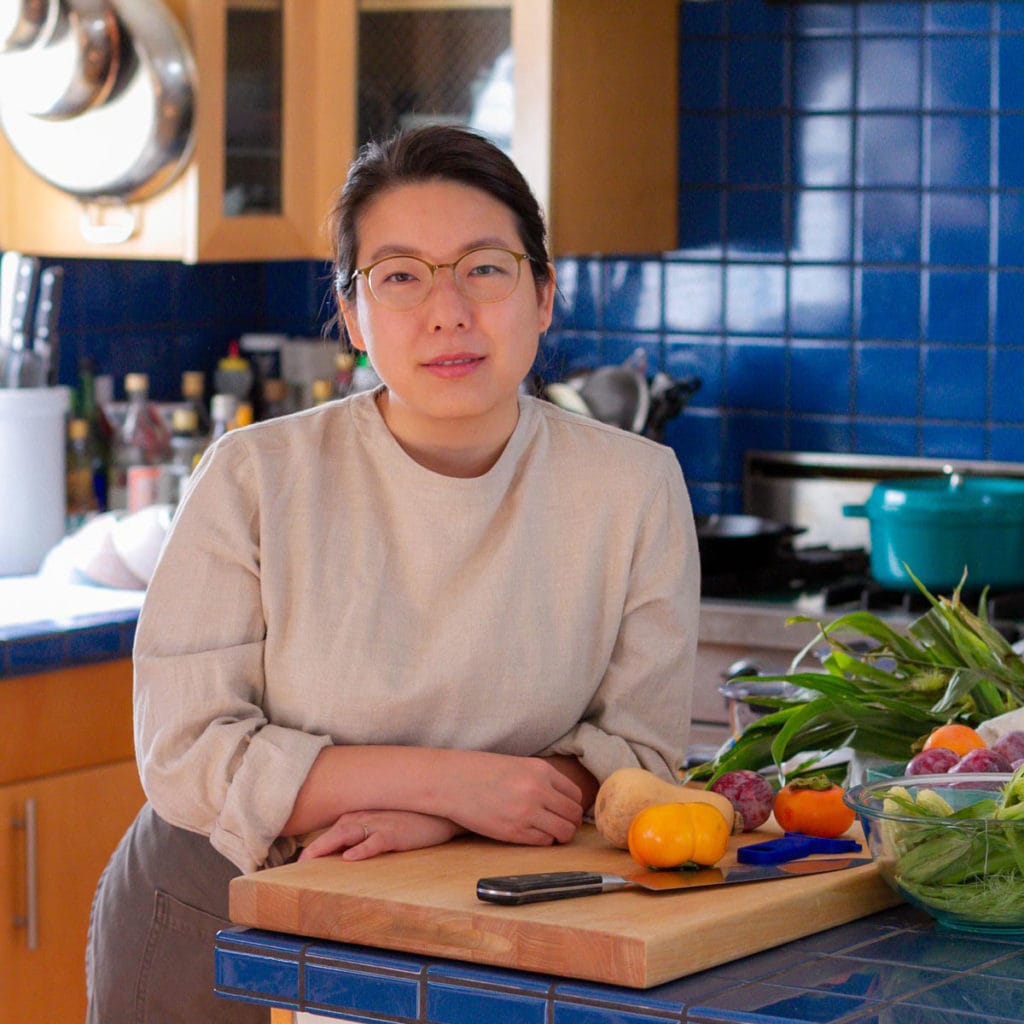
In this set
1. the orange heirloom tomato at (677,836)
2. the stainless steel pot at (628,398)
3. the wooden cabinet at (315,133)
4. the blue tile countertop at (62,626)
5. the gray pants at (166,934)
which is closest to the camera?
the orange heirloom tomato at (677,836)

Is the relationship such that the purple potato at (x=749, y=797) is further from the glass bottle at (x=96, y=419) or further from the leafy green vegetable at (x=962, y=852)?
the glass bottle at (x=96, y=419)

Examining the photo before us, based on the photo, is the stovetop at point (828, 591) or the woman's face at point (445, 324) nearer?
the woman's face at point (445, 324)

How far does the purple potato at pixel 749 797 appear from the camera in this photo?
5.21 feet

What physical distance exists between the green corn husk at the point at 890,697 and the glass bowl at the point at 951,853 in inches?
12.3

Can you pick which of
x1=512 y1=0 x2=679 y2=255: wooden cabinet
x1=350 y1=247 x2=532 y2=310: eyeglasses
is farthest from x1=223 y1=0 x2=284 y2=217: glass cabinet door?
x1=350 y1=247 x2=532 y2=310: eyeglasses

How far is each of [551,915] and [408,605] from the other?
48 centimetres

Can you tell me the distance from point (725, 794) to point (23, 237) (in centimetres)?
230

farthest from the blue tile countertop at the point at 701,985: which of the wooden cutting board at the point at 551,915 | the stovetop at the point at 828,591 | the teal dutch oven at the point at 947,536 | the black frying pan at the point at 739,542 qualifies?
the black frying pan at the point at 739,542

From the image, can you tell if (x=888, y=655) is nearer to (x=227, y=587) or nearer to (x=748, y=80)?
(x=227, y=587)

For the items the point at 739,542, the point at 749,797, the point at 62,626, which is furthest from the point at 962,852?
the point at 739,542

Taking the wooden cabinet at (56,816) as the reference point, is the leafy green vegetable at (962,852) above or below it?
above

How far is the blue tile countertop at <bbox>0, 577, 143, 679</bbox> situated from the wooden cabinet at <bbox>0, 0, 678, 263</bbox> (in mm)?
658

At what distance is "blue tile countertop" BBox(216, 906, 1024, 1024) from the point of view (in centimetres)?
121

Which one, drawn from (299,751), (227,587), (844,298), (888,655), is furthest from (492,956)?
(844,298)
